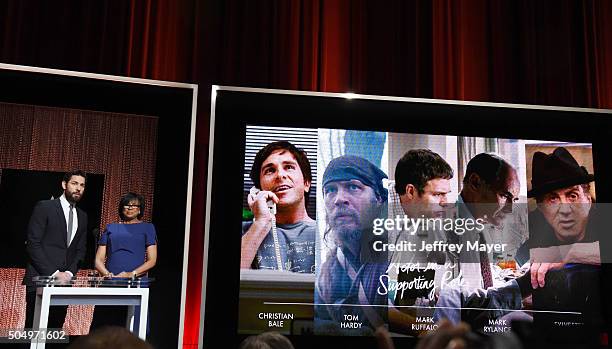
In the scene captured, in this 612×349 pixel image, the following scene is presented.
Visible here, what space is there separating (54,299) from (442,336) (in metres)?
2.11

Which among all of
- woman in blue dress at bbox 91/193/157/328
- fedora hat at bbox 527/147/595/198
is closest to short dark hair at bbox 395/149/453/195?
fedora hat at bbox 527/147/595/198

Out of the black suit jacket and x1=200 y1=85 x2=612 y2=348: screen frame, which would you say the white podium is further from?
x1=200 y1=85 x2=612 y2=348: screen frame

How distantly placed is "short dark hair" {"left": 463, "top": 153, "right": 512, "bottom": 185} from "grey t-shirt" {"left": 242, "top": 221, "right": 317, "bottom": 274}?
2.20ft

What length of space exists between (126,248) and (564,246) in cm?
170

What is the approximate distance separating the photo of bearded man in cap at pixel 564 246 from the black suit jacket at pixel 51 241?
1731 millimetres

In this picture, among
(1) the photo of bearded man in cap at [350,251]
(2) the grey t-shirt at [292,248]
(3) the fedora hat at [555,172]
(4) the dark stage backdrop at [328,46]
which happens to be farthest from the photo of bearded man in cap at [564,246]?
(2) the grey t-shirt at [292,248]

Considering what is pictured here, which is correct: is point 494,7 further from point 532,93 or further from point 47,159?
point 47,159

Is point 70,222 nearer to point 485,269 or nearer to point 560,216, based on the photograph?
point 485,269

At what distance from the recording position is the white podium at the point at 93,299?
226cm

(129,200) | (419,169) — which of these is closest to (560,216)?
(419,169)

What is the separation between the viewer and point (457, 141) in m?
2.59

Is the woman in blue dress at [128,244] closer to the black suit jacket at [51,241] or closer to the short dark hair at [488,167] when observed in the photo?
the black suit jacket at [51,241]

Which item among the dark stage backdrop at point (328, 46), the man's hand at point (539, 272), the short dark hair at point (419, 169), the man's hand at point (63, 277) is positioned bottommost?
A: the man's hand at point (63, 277)

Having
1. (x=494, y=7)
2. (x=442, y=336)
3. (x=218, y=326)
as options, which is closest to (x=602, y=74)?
(x=494, y=7)
